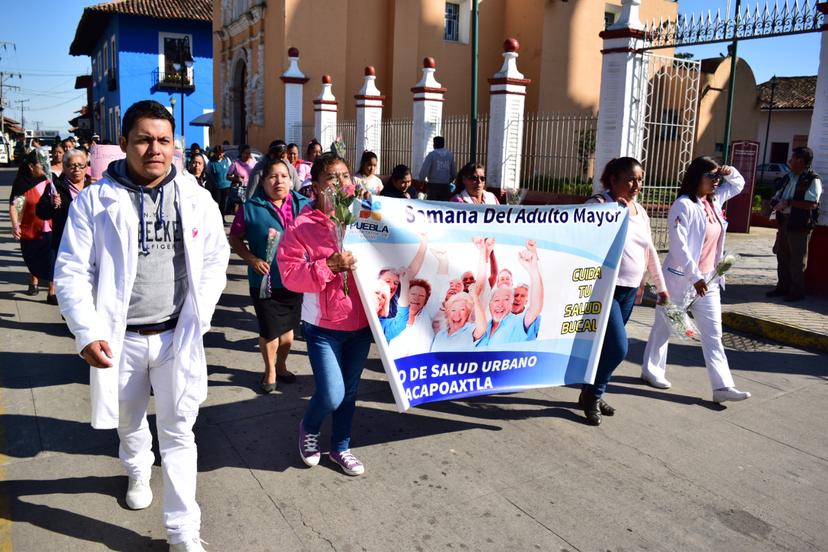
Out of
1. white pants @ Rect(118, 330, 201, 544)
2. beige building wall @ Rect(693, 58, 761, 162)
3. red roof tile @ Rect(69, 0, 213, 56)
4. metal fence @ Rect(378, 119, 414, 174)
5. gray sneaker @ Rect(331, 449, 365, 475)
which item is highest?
red roof tile @ Rect(69, 0, 213, 56)

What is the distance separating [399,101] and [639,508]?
19.8m

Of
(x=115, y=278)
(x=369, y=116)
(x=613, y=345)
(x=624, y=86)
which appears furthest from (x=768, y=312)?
(x=369, y=116)

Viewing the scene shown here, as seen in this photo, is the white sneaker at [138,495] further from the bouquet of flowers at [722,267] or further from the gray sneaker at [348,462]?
the bouquet of flowers at [722,267]

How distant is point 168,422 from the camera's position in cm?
322

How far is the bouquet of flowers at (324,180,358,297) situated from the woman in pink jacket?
35mm

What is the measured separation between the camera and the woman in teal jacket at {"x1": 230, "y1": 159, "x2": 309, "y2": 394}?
210 inches

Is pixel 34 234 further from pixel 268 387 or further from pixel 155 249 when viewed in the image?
pixel 155 249

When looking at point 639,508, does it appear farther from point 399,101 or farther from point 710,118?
point 710,118

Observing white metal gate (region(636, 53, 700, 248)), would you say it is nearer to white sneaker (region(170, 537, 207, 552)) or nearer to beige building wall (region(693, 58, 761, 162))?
white sneaker (region(170, 537, 207, 552))

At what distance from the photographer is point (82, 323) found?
2926mm

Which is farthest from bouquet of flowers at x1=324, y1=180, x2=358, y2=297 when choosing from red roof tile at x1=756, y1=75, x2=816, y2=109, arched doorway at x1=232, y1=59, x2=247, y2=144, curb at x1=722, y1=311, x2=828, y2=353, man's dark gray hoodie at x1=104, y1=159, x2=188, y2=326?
red roof tile at x1=756, y1=75, x2=816, y2=109

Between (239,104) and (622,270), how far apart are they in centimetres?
2463

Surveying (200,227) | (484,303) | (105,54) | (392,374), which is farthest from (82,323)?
(105,54)

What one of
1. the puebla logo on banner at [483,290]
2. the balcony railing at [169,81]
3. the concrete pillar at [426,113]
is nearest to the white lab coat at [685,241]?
the puebla logo on banner at [483,290]
